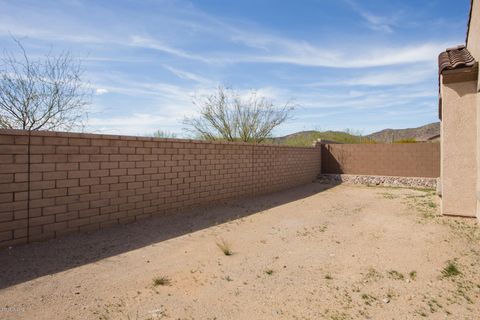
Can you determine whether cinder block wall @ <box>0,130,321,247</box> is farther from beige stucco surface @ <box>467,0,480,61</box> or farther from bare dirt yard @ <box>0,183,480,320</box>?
beige stucco surface @ <box>467,0,480,61</box>

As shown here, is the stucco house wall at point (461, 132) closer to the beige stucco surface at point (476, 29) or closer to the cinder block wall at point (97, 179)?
the beige stucco surface at point (476, 29)

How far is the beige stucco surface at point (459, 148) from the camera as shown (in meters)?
6.23

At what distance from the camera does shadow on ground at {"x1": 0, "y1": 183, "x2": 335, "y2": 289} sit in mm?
3626

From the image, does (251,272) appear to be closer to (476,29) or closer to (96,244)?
(96,244)

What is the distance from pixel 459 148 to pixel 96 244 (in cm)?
741

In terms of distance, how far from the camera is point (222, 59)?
12625mm

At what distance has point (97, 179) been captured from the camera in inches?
207

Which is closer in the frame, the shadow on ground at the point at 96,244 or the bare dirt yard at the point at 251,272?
the bare dirt yard at the point at 251,272

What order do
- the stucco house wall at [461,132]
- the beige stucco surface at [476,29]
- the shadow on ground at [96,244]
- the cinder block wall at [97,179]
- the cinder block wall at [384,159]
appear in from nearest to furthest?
the shadow on ground at [96,244] → the cinder block wall at [97,179] → the beige stucco surface at [476,29] → the stucco house wall at [461,132] → the cinder block wall at [384,159]

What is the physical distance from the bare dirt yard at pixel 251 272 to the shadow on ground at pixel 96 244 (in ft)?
0.05

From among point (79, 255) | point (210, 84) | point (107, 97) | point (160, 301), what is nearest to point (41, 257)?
point (79, 255)

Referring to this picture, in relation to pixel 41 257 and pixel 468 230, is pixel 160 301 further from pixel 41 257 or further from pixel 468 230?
pixel 468 230

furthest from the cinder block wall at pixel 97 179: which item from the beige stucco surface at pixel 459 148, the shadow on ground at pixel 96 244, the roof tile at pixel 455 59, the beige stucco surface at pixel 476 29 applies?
the beige stucco surface at pixel 476 29

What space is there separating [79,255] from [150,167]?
2.54 meters
